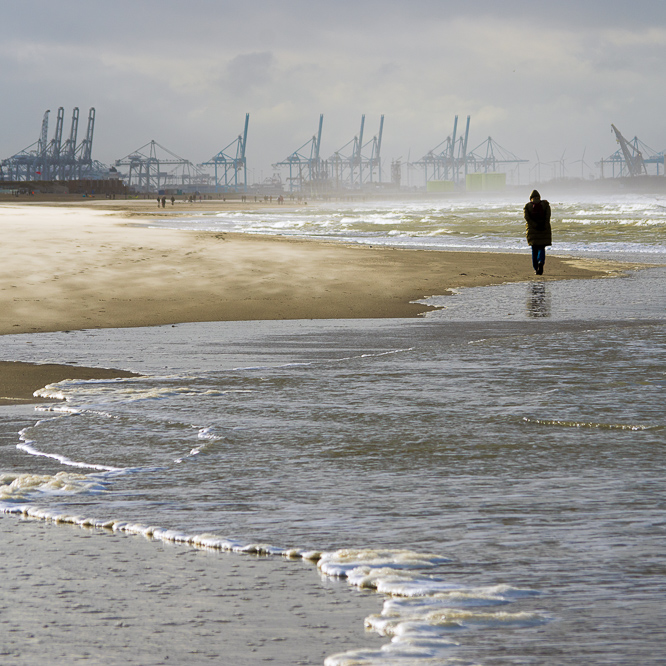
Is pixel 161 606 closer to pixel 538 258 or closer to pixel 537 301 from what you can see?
pixel 537 301

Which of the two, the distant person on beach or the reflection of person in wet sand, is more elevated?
the distant person on beach

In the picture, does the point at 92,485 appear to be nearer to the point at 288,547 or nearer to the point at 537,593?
the point at 288,547

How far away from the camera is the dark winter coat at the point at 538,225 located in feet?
43.7

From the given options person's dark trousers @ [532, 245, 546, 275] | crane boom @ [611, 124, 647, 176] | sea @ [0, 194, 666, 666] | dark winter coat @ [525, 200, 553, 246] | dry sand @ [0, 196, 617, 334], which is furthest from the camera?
crane boom @ [611, 124, 647, 176]

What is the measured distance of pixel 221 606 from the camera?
2172 millimetres

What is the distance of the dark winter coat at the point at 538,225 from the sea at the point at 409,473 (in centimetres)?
635

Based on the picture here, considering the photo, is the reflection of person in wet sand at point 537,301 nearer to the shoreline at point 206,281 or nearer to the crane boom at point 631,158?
the shoreline at point 206,281

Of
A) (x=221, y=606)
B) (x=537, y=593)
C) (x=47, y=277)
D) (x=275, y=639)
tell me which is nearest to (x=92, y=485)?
(x=221, y=606)

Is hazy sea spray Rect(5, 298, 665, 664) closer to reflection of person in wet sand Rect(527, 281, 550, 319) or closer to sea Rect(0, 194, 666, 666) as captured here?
sea Rect(0, 194, 666, 666)

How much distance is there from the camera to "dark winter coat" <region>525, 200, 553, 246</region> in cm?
1330

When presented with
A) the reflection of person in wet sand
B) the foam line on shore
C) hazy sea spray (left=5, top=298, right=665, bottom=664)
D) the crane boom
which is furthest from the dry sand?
the crane boom

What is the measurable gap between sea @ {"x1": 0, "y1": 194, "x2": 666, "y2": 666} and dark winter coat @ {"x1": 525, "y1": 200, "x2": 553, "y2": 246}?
635 centimetres

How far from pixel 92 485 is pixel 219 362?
10.0 ft

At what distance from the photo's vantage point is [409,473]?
3.40 meters
